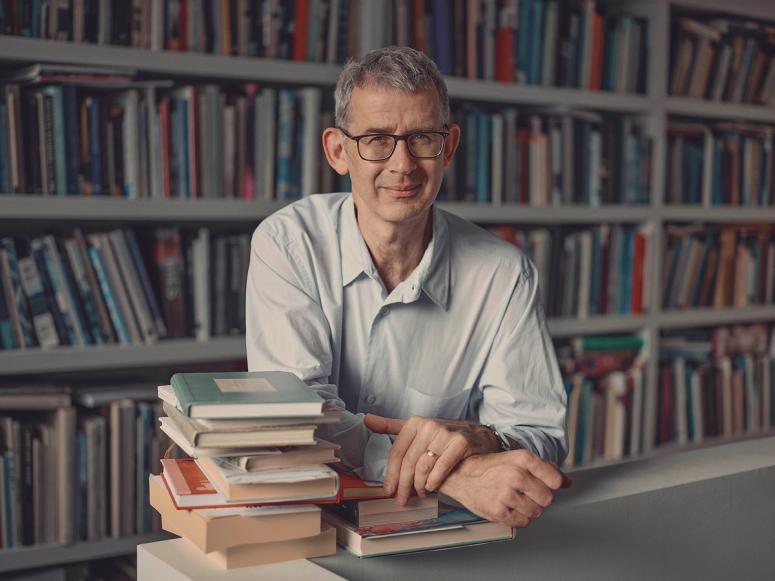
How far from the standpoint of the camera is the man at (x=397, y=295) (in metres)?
1.53

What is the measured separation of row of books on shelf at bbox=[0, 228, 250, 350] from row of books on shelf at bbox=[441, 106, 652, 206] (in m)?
0.78

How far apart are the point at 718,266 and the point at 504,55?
4.09ft

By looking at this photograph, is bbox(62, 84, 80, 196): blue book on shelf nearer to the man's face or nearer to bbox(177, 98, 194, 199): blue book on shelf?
bbox(177, 98, 194, 199): blue book on shelf

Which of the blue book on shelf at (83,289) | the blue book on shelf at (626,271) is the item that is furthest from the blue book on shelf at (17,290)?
the blue book on shelf at (626,271)

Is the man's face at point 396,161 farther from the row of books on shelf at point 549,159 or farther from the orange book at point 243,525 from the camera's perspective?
the row of books on shelf at point 549,159

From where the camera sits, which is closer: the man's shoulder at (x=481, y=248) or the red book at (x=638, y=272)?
the man's shoulder at (x=481, y=248)

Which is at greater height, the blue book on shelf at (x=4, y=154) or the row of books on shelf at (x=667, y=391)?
the blue book on shelf at (x=4, y=154)

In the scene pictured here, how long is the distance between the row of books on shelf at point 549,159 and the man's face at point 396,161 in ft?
4.23

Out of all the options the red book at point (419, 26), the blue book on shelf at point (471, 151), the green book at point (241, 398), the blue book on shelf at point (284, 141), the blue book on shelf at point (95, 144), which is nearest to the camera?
the green book at point (241, 398)

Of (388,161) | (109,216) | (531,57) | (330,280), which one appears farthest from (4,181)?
(531,57)

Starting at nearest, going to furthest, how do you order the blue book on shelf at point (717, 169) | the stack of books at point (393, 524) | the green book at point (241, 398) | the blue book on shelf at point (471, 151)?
1. the green book at point (241, 398)
2. the stack of books at point (393, 524)
3. the blue book on shelf at point (471, 151)
4. the blue book on shelf at point (717, 169)

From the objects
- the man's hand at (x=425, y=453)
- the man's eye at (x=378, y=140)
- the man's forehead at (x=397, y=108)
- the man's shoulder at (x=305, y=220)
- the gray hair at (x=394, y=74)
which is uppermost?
the gray hair at (x=394, y=74)

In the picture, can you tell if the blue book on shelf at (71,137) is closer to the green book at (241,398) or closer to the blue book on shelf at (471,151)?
the blue book on shelf at (471,151)

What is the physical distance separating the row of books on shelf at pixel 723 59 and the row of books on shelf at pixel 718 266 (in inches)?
20.2
